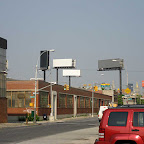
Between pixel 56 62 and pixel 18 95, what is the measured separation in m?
58.1

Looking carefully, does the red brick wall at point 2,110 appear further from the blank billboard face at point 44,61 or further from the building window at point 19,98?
the blank billboard face at point 44,61

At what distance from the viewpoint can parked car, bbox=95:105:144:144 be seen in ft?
37.9

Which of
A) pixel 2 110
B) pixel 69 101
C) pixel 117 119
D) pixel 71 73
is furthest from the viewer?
pixel 71 73

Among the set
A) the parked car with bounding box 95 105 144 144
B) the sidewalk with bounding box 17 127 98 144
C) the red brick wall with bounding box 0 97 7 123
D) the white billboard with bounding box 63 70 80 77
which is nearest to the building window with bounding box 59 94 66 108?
the red brick wall with bounding box 0 97 7 123

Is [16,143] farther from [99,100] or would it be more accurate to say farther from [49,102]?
[99,100]

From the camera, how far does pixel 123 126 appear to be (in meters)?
11.7

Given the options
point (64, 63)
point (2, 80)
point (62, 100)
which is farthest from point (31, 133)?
point (64, 63)

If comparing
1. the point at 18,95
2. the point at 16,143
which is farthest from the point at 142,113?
the point at 18,95

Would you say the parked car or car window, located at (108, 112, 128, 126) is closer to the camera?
the parked car

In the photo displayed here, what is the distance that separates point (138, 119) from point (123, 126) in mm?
548

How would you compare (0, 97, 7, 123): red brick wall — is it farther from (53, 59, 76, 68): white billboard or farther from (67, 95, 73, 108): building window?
(53, 59, 76, 68): white billboard

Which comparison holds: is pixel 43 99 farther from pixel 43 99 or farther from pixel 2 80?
pixel 2 80

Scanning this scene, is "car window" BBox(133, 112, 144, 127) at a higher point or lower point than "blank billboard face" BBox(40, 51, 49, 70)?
lower

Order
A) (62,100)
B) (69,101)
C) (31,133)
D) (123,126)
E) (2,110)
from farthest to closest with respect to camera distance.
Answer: (69,101) → (62,100) → (2,110) → (31,133) → (123,126)
